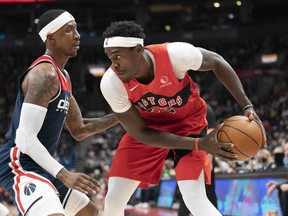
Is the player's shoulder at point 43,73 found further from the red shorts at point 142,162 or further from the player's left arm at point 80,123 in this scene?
the red shorts at point 142,162

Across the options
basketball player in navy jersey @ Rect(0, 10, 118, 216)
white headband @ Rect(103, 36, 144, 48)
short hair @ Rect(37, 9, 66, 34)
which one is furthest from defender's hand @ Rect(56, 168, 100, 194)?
short hair @ Rect(37, 9, 66, 34)

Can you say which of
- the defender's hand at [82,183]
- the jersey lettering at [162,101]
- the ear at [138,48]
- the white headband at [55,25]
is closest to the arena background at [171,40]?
the jersey lettering at [162,101]

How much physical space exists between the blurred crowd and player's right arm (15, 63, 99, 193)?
11.4 meters

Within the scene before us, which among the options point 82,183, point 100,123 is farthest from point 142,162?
point 82,183

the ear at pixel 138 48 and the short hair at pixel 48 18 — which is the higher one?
the short hair at pixel 48 18

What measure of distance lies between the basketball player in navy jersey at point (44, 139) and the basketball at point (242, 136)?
88cm

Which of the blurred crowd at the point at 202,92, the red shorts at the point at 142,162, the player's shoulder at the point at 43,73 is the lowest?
the blurred crowd at the point at 202,92

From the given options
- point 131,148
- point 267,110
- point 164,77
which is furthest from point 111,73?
point 267,110

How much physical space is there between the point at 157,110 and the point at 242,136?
66 cm

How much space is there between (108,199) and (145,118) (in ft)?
2.09

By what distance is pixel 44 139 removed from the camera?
3557 mm

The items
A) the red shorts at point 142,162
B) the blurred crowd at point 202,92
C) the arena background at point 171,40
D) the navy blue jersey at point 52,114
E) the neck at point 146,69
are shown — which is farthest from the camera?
the arena background at point 171,40

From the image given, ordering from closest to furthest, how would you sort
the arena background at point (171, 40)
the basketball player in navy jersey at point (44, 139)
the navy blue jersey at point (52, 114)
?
1. the basketball player in navy jersey at point (44, 139)
2. the navy blue jersey at point (52, 114)
3. the arena background at point (171, 40)

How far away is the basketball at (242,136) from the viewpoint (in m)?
3.46
